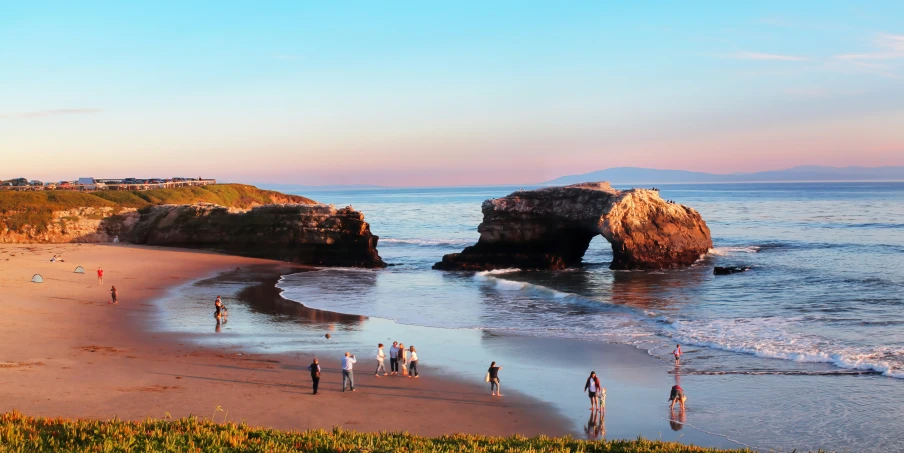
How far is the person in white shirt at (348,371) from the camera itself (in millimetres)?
18188

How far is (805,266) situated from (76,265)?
45436mm

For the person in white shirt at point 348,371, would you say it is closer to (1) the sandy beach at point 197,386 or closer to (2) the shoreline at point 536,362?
(1) the sandy beach at point 197,386

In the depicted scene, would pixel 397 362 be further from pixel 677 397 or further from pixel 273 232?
pixel 273 232

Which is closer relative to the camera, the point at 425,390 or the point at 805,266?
the point at 425,390

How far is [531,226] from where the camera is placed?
46562 millimetres

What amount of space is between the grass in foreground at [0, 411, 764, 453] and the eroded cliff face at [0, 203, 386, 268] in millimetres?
37379

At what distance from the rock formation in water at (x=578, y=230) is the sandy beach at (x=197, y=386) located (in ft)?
76.3

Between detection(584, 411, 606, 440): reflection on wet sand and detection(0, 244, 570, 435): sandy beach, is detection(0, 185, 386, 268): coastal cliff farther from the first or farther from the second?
detection(584, 411, 606, 440): reflection on wet sand

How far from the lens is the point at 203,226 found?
185ft

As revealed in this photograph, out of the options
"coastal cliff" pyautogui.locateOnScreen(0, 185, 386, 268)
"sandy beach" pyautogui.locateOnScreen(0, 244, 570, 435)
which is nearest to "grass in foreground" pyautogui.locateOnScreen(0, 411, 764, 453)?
"sandy beach" pyautogui.locateOnScreen(0, 244, 570, 435)

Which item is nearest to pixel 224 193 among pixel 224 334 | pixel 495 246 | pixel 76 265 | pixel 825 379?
pixel 76 265

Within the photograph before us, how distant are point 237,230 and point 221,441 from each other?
45.9 metres

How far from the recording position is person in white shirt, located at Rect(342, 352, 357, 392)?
18188 mm

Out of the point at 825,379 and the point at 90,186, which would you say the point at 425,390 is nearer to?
the point at 825,379
